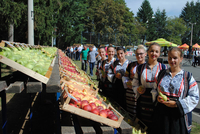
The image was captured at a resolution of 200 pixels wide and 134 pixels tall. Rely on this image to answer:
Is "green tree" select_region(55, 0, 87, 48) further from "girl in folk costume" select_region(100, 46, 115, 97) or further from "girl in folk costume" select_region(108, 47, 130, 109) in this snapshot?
"girl in folk costume" select_region(108, 47, 130, 109)

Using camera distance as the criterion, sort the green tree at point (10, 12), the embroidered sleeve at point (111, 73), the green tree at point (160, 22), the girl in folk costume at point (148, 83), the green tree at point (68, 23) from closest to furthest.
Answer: the girl in folk costume at point (148, 83) → the embroidered sleeve at point (111, 73) → the green tree at point (10, 12) → the green tree at point (68, 23) → the green tree at point (160, 22)

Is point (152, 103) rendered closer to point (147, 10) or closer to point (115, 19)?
point (115, 19)

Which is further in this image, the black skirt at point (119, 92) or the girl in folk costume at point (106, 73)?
the girl in folk costume at point (106, 73)

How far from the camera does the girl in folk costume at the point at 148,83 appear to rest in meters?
2.71

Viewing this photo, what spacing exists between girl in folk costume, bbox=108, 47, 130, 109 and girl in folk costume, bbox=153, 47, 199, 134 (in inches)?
51.2

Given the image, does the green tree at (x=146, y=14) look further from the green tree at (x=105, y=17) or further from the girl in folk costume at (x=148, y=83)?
the girl in folk costume at (x=148, y=83)

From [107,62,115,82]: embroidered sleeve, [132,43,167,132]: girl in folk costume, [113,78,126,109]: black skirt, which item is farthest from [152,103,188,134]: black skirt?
[107,62,115,82]: embroidered sleeve

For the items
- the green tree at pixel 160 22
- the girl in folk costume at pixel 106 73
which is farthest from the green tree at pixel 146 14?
the girl in folk costume at pixel 106 73

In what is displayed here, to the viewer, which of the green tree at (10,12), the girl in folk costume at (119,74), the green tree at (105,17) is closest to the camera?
the girl in folk costume at (119,74)

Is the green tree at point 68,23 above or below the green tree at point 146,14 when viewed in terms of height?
below

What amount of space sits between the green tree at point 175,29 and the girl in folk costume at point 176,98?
64548mm

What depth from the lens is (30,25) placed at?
8.39 meters

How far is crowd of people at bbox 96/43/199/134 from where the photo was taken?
89.0 inches

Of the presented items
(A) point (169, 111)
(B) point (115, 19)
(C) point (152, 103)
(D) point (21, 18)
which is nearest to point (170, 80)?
(A) point (169, 111)
